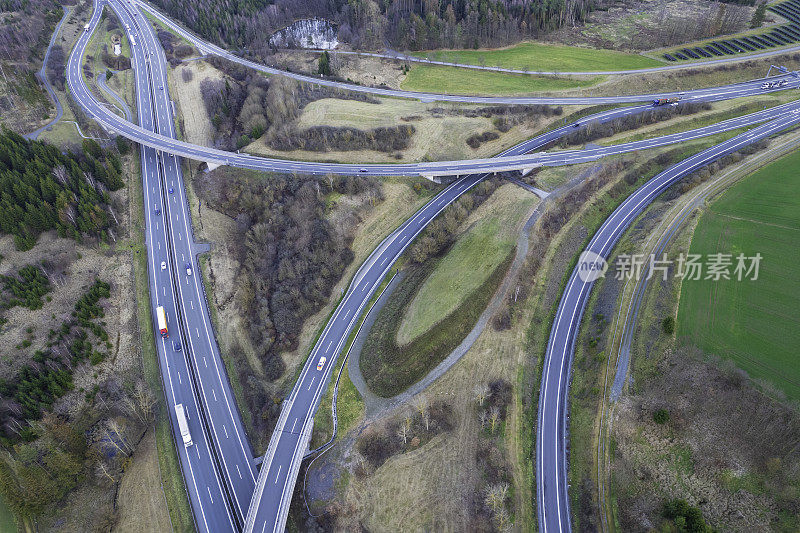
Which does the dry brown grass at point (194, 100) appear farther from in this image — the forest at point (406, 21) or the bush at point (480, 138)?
the bush at point (480, 138)

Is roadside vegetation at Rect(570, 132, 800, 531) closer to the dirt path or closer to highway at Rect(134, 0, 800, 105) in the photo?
the dirt path

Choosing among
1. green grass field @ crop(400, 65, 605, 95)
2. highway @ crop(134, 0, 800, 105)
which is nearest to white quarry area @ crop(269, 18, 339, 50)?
highway @ crop(134, 0, 800, 105)

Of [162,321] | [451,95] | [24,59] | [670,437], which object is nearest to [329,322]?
[162,321]

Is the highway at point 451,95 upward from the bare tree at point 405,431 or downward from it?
upward

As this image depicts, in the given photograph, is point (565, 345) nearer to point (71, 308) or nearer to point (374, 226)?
point (374, 226)

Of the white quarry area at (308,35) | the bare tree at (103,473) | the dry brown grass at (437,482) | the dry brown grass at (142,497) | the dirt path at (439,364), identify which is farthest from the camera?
the white quarry area at (308,35)

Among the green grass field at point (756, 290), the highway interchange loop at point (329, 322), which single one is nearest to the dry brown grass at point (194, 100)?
the highway interchange loop at point (329, 322)
